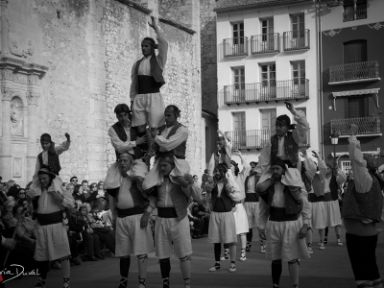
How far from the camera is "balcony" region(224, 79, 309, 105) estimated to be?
39312 millimetres

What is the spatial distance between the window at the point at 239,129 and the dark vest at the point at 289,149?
31.5m

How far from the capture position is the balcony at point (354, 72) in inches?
1465

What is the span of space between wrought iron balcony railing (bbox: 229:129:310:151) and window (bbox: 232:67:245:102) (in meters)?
2.19

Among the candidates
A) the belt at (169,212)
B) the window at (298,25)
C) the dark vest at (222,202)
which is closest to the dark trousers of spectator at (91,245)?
the dark vest at (222,202)

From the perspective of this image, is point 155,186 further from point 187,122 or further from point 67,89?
point 187,122

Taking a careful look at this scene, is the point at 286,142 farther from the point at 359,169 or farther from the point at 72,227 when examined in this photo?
the point at 72,227

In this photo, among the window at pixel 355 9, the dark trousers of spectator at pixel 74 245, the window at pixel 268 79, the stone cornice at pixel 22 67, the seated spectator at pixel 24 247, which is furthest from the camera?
the window at pixel 268 79

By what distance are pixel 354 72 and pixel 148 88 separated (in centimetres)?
3005

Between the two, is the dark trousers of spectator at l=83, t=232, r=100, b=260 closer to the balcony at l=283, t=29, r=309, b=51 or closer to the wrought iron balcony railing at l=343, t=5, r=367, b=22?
the balcony at l=283, t=29, r=309, b=51

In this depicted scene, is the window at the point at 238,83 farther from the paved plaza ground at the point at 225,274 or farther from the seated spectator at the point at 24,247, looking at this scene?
the seated spectator at the point at 24,247

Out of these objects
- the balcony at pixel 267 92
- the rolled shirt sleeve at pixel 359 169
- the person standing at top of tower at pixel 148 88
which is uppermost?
the balcony at pixel 267 92

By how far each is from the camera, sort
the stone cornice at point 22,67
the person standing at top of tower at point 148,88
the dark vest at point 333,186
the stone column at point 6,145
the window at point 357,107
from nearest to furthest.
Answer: the person standing at top of tower at point 148,88 < the dark vest at point 333,186 < the stone column at point 6,145 < the stone cornice at point 22,67 < the window at point 357,107

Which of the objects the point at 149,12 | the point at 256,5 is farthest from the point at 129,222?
the point at 256,5

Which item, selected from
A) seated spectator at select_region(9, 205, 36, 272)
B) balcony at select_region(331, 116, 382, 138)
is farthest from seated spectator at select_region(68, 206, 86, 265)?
balcony at select_region(331, 116, 382, 138)
